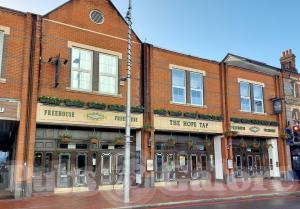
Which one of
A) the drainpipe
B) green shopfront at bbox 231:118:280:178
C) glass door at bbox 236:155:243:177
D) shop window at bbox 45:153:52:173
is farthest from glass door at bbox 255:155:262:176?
the drainpipe

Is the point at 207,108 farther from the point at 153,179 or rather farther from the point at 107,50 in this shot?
the point at 107,50

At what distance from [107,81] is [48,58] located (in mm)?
3642

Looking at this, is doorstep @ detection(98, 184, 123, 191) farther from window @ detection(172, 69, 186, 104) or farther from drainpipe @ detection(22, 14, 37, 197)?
window @ detection(172, 69, 186, 104)

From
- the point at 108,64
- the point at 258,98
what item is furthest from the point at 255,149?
the point at 108,64

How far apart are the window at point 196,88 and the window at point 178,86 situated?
0.78 m

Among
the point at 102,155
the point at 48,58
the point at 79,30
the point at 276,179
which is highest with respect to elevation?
the point at 79,30

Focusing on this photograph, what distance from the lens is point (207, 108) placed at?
22.8 metres

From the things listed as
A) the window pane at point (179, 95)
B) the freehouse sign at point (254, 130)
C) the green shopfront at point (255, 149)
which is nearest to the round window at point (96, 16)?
the window pane at point (179, 95)

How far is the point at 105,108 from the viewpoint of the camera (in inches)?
710

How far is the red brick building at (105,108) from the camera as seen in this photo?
52.3ft

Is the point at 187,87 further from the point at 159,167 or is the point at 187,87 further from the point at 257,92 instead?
the point at 257,92

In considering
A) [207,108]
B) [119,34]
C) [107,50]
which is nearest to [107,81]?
[107,50]

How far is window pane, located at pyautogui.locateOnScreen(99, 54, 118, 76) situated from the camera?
18828 millimetres

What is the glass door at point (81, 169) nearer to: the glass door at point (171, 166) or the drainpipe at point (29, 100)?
the drainpipe at point (29, 100)
